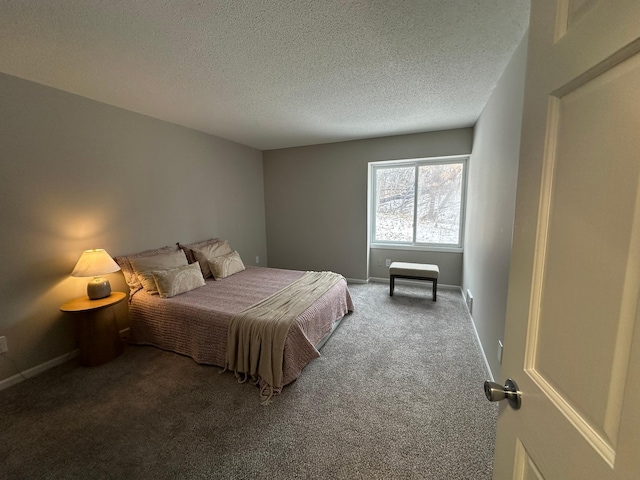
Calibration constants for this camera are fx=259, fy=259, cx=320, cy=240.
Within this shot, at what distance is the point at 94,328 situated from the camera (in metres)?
2.28

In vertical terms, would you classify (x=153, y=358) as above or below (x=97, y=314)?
below

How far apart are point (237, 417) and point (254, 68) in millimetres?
2501

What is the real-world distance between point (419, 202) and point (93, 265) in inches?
167

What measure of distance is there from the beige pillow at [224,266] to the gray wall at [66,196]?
1.91 feet

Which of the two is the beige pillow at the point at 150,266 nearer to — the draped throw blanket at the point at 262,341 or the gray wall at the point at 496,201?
the draped throw blanket at the point at 262,341

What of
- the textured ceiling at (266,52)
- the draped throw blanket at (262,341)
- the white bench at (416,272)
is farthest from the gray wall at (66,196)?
the white bench at (416,272)

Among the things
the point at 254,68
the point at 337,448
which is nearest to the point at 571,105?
the point at 337,448

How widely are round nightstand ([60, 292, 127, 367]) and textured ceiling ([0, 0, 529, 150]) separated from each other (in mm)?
1885

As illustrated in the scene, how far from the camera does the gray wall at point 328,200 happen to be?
159 inches

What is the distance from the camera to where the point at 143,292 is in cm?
267

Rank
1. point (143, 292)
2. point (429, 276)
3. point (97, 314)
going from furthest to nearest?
1. point (429, 276)
2. point (143, 292)
3. point (97, 314)

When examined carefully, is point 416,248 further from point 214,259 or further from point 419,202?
point 214,259

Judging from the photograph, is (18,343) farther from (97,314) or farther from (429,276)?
(429,276)

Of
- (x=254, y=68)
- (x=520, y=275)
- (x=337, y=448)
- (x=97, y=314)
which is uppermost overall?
(x=254, y=68)
